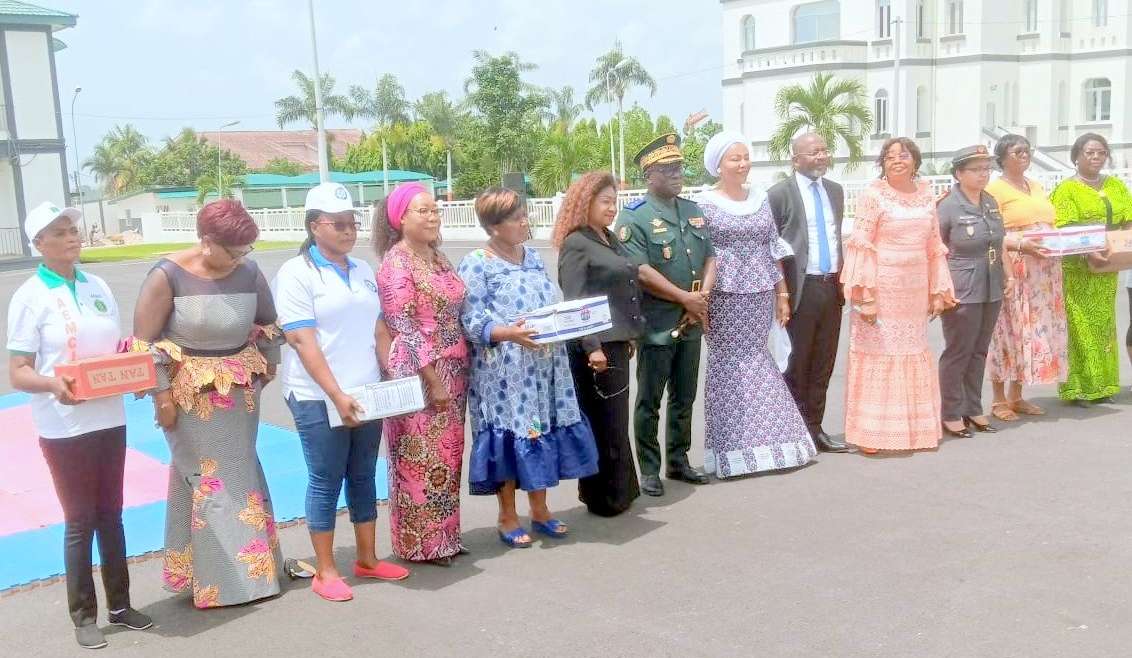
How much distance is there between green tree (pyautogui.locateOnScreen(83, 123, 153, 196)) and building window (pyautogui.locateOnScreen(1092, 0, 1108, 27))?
62111 millimetres

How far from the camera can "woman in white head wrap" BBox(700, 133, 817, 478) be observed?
6.21m

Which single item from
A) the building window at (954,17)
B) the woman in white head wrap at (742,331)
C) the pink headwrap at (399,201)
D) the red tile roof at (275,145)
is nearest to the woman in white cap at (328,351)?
the pink headwrap at (399,201)

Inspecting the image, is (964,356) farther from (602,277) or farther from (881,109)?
(881,109)

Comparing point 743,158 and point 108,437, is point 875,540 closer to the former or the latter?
point 743,158

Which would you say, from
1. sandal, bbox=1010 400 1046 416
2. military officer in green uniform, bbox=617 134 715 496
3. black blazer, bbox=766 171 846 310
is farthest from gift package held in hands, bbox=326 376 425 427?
sandal, bbox=1010 400 1046 416

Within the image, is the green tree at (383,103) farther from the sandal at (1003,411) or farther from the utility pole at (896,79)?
the sandal at (1003,411)

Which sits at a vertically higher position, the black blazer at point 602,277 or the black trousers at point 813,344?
the black blazer at point 602,277

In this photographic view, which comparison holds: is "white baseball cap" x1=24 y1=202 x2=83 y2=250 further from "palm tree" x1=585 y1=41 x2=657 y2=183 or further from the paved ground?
"palm tree" x1=585 y1=41 x2=657 y2=183

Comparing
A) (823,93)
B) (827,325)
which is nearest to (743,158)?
(827,325)

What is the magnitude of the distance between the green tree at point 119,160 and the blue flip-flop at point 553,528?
7847 centimetres

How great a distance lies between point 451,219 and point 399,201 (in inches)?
1445

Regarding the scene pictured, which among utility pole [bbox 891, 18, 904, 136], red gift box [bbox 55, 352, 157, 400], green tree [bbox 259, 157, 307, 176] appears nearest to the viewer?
red gift box [bbox 55, 352, 157, 400]

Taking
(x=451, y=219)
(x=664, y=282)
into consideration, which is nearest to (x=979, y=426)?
(x=664, y=282)

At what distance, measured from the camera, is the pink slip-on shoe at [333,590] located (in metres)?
4.61
